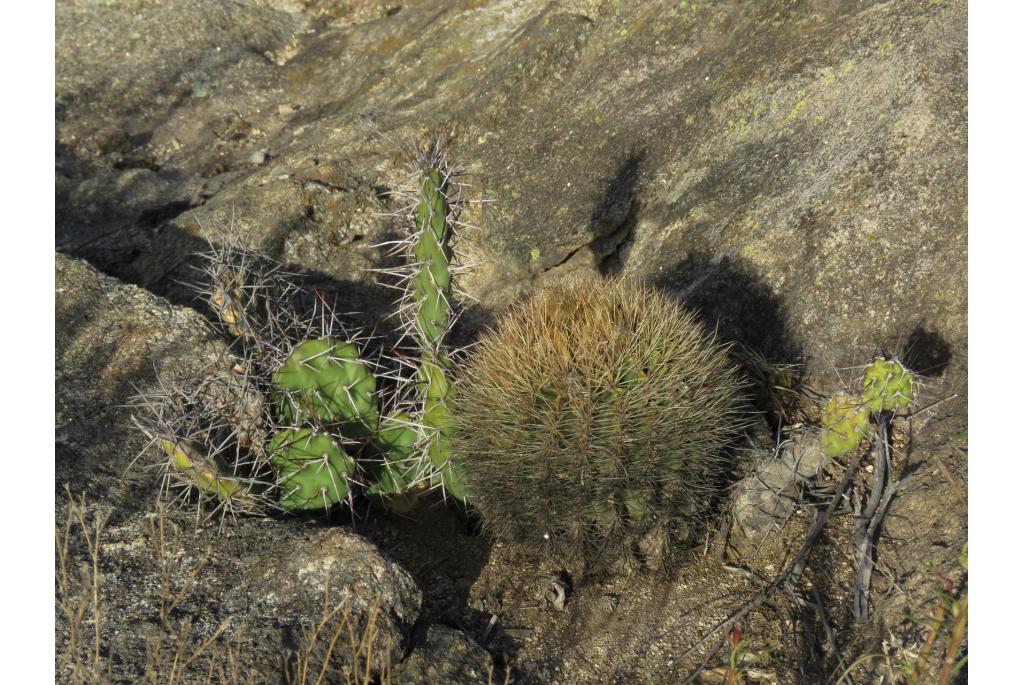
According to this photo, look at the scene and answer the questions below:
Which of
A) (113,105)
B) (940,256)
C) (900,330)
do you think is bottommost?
(113,105)

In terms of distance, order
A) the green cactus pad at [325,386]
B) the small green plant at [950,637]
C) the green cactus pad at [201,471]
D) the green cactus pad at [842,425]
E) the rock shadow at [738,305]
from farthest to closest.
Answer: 1. the rock shadow at [738,305]
2. the green cactus pad at [325,386]
3. the green cactus pad at [201,471]
4. the green cactus pad at [842,425]
5. the small green plant at [950,637]

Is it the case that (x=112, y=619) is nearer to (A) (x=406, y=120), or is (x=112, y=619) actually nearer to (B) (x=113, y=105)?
(A) (x=406, y=120)

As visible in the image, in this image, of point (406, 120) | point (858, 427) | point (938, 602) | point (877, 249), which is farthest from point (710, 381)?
point (406, 120)

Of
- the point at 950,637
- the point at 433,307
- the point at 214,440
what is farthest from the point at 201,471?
the point at 950,637

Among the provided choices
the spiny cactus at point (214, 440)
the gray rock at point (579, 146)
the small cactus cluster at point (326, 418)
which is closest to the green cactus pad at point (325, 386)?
the small cactus cluster at point (326, 418)

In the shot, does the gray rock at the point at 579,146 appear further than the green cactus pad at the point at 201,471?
Yes

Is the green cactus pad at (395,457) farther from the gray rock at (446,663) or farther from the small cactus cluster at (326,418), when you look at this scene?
the gray rock at (446,663)
